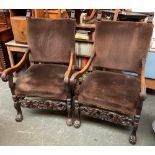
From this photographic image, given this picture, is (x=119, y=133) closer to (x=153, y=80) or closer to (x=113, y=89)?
(x=113, y=89)

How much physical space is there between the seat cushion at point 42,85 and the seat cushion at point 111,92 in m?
0.19

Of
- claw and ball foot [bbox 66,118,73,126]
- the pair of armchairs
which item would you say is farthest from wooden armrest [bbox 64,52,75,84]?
claw and ball foot [bbox 66,118,73,126]

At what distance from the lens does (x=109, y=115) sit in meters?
1.55

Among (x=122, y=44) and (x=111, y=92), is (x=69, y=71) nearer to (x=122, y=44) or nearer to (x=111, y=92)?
(x=111, y=92)

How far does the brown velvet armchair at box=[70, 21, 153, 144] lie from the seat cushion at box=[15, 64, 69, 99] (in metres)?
0.16

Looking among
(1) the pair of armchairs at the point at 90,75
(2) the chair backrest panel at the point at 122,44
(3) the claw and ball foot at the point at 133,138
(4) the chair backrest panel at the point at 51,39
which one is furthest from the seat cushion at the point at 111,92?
(4) the chair backrest panel at the point at 51,39

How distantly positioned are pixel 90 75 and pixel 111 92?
327mm

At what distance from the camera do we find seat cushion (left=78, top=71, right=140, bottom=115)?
56.7 inches

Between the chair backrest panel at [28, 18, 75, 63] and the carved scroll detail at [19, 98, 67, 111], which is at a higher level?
the chair backrest panel at [28, 18, 75, 63]

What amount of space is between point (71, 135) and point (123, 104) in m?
0.58

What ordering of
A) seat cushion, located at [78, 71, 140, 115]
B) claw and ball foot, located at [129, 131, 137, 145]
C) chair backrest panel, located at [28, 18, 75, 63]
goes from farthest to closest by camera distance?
chair backrest panel, located at [28, 18, 75, 63] < claw and ball foot, located at [129, 131, 137, 145] < seat cushion, located at [78, 71, 140, 115]

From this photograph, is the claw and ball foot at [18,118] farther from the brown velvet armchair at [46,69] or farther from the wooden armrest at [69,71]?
the wooden armrest at [69,71]

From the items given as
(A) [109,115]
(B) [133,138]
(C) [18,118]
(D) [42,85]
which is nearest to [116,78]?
(A) [109,115]

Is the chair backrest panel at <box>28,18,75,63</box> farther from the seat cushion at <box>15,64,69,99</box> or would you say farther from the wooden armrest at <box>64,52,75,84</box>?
the seat cushion at <box>15,64,69,99</box>
